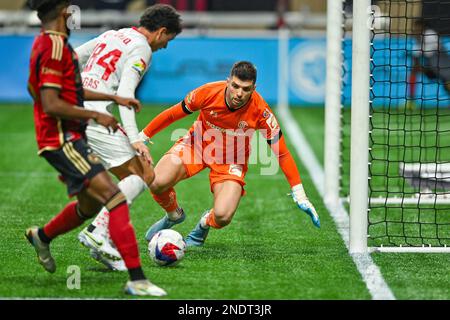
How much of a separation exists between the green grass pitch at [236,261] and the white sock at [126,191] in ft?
1.16

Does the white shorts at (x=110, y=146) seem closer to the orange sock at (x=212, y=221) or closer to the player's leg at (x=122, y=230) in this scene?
the player's leg at (x=122, y=230)

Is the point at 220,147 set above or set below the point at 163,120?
below

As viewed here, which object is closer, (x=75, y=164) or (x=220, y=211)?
(x=75, y=164)

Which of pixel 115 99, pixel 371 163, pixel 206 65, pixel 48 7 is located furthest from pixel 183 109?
pixel 206 65

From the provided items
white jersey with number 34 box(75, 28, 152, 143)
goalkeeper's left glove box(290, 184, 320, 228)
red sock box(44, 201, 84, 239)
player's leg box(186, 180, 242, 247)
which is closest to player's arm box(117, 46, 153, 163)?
white jersey with number 34 box(75, 28, 152, 143)

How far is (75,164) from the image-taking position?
642 centimetres

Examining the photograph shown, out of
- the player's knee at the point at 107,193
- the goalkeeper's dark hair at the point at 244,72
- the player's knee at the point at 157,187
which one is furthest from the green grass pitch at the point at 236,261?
the goalkeeper's dark hair at the point at 244,72

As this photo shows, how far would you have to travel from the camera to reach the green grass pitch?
6.63 meters

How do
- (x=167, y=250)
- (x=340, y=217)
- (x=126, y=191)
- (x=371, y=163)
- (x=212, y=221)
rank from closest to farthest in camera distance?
(x=126, y=191)
(x=167, y=250)
(x=212, y=221)
(x=340, y=217)
(x=371, y=163)

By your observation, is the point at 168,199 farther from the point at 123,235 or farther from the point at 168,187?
the point at 123,235

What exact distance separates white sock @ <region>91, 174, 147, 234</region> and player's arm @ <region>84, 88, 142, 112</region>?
2.13 ft

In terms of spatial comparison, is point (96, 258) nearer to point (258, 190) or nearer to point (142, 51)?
point (142, 51)

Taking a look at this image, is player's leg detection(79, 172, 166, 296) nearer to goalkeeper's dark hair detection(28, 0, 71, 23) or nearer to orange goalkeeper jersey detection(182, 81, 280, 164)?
goalkeeper's dark hair detection(28, 0, 71, 23)

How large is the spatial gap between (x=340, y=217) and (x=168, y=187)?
7.55 ft
